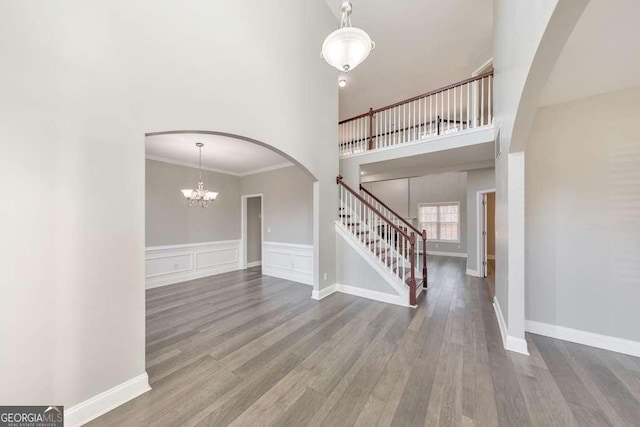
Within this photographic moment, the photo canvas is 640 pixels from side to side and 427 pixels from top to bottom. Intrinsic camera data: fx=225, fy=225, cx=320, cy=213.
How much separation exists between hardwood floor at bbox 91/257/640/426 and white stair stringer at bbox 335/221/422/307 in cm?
30

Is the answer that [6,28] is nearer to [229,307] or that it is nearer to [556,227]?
[229,307]

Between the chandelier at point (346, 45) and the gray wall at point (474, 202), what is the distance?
17.0ft

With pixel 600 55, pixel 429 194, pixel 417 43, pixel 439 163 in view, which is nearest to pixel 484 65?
pixel 417 43

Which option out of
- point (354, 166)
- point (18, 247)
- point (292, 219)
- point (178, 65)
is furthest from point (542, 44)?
point (292, 219)

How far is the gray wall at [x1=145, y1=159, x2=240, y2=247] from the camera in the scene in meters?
4.95

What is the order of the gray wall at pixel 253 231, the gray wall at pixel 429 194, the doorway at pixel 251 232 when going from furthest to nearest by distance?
the gray wall at pixel 429 194 < the gray wall at pixel 253 231 < the doorway at pixel 251 232

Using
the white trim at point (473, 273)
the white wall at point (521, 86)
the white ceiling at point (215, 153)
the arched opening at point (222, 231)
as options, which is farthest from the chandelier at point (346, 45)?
the white trim at point (473, 273)

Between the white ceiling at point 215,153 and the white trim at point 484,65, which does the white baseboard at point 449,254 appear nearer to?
the white trim at point 484,65

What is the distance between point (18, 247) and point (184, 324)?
7.17 feet

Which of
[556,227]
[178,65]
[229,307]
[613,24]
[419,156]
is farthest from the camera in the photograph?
[419,156]

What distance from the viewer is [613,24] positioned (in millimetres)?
1712

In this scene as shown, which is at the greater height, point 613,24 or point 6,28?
point 613,24

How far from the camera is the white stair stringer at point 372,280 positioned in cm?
379

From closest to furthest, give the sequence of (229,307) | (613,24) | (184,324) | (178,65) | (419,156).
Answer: (613,24)
(178,65)
(184,324)
(229,307)
(419,156)
